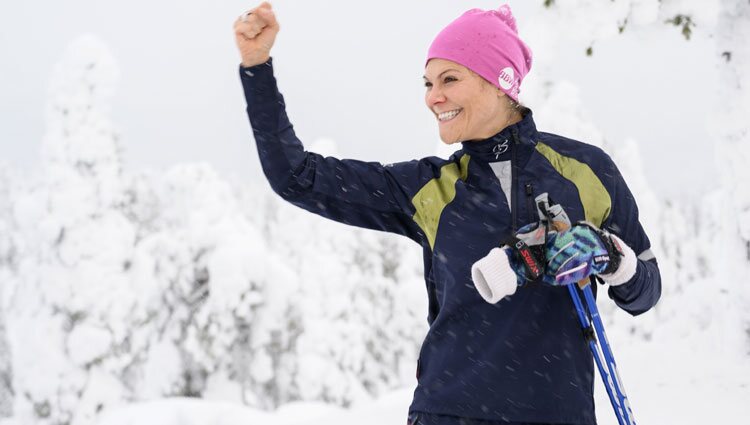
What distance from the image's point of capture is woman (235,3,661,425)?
236cm

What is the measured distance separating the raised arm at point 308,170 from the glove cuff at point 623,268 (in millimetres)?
719

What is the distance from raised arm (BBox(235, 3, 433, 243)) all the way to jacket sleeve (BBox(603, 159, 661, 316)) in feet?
2.26

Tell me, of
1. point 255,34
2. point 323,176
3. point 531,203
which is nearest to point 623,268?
point 531,203

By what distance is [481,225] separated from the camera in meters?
2.49

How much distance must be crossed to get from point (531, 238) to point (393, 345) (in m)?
27.0

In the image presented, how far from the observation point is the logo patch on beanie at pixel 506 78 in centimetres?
271

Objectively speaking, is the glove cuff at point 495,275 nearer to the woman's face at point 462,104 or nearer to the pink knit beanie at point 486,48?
the woman's face at point 462,104

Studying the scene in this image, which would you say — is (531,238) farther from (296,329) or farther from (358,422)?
(296,329)

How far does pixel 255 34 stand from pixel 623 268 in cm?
149

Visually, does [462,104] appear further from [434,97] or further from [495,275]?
[495,275]

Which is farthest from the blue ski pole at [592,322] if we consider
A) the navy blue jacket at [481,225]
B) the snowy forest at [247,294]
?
the snowy forest at [247,294]

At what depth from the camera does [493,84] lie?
2691 millimetres

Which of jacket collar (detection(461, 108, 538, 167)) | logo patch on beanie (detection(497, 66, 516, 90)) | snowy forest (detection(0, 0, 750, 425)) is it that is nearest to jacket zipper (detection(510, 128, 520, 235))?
jacket collar (detection(461, 108, 538, 167))

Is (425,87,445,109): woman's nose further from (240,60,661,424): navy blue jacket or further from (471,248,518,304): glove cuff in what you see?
(471,248,518,304): glove cuff
